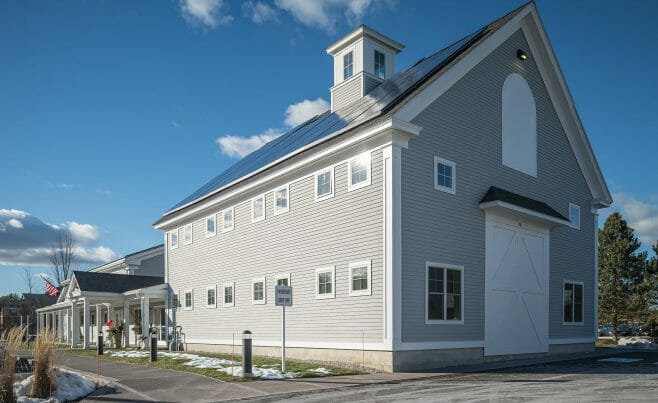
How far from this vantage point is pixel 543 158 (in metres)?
23.3

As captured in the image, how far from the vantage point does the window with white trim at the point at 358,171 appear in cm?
1811

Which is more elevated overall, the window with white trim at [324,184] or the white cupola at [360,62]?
the white cupola at [360,62]

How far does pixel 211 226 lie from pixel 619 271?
2762cm

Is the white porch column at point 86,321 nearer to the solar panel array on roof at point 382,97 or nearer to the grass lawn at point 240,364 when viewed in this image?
the grass lawn at point 240,364

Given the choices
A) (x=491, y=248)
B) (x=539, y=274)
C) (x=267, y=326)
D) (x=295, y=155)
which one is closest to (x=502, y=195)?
(x=491, y=248)

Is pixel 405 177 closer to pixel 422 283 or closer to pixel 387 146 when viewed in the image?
pixel 387 146

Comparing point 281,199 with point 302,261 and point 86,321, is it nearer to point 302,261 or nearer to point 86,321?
point 302,261

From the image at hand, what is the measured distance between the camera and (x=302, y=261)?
2080 cm

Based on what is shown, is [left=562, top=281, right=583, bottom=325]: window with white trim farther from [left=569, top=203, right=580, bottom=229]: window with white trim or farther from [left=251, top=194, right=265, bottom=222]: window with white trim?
[left=251, top=194, right=265, bottom=222]: window with white trim

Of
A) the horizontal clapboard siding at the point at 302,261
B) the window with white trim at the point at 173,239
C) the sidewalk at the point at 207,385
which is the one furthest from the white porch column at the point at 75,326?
the sidewalk at the point at 207,385

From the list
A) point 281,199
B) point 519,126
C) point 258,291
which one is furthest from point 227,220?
point 519,126

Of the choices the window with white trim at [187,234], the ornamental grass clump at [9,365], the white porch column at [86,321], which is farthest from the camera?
the white porch column at [86,321]

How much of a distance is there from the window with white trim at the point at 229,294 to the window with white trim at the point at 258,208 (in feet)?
10.4

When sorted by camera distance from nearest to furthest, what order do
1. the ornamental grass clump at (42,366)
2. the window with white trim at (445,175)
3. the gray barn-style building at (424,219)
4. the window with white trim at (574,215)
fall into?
the ornamental grass clump at (42,366)
the gray barn-style building at (424,219)
the window with white trim at (445,175)
the window with white trim at (574,215)
